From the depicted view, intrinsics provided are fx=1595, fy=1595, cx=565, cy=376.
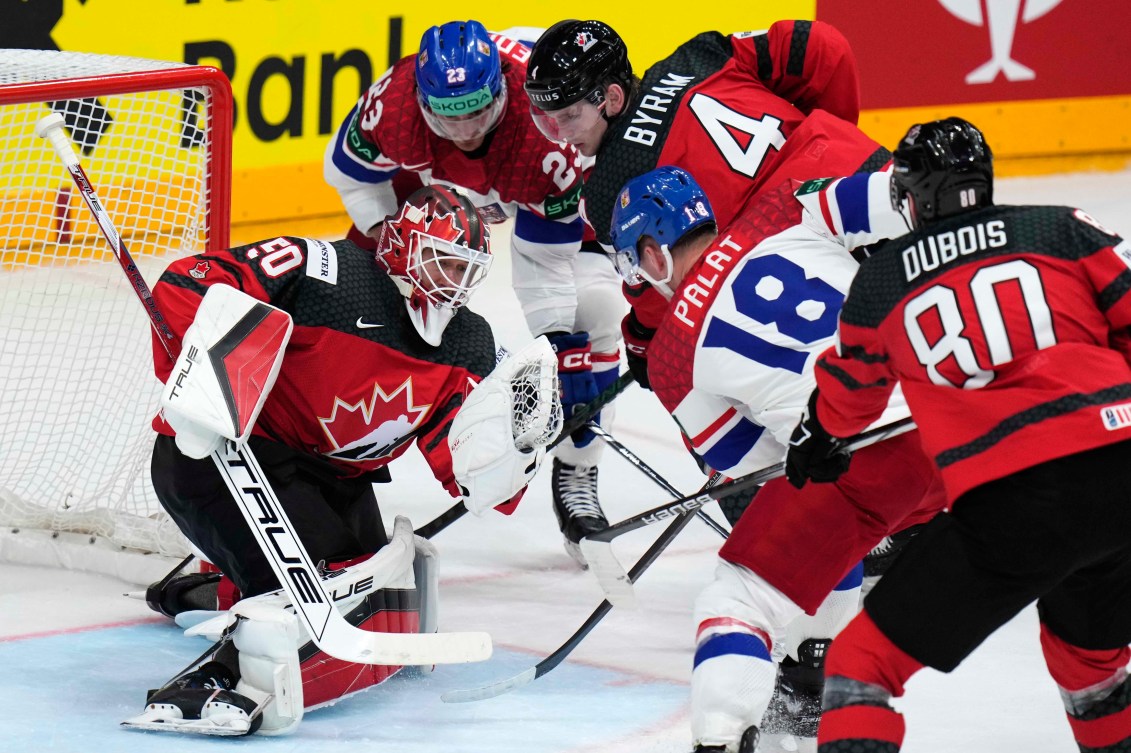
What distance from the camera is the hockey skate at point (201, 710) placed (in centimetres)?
273

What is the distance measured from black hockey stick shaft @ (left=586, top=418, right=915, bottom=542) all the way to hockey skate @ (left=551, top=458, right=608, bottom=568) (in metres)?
0.76

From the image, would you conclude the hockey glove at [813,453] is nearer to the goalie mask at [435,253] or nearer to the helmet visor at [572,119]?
the goalie mask at [435,253]

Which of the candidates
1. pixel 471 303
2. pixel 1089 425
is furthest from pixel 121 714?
pixel 471 303

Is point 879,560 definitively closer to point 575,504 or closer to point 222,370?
point 575,504

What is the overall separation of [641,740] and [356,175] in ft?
5.95

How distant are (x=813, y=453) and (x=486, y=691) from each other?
0.92 metres

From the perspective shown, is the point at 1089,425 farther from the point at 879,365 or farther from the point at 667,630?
the point at 667,630

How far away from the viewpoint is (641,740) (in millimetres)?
2803

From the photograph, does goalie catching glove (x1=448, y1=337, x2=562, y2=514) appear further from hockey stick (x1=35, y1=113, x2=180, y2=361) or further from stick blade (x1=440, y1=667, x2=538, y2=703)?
hockey stick (x1=35, y1=113, x2=180, y2=361)

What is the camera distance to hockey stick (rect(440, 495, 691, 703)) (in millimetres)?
2986

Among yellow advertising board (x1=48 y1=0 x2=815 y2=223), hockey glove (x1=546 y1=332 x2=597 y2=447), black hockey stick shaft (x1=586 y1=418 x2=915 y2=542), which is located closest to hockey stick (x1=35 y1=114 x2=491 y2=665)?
black hockey stick shaft (x1=586 y1=418 x2=915 y2=542)

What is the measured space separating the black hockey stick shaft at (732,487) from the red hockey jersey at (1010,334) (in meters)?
0.34

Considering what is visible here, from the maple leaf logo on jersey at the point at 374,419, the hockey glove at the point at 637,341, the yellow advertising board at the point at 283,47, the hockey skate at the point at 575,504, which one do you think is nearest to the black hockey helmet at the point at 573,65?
the hockey glove at the point at 637,341

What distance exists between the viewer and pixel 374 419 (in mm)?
2998
